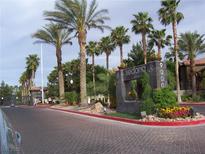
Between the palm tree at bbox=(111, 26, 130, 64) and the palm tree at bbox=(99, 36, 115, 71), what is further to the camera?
the palm tree at bbox=(99, 36, 115, 71)

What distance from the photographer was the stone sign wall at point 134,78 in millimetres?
29438

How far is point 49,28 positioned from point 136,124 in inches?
1336

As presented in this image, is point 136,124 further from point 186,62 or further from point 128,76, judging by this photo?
point 186,62

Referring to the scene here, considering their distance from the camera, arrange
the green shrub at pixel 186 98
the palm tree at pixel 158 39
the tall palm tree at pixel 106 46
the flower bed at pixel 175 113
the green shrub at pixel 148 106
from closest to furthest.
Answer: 1. the flower bed at pixel 175 113
2. the green shrub at pixel 148 106
3. the green shrub at pixel 186 98
4. the palm tree at pixel 158 39
5. the tall palm tree at pixel 106 46

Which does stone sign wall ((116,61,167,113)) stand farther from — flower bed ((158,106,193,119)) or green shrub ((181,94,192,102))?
green shrub ((181,94,192,102))

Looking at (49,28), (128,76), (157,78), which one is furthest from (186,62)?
(157,78)

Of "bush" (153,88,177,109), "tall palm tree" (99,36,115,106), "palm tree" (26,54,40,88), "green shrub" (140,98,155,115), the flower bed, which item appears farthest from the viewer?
"palm tree" (26,54,40,88)

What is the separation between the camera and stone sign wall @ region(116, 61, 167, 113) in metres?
29.4

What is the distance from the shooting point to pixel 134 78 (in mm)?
33656

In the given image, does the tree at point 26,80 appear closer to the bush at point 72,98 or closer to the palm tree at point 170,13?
the bush at point 72,98

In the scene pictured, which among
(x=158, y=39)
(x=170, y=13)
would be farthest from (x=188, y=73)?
(x=170, y=13)

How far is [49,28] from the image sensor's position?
5616cm

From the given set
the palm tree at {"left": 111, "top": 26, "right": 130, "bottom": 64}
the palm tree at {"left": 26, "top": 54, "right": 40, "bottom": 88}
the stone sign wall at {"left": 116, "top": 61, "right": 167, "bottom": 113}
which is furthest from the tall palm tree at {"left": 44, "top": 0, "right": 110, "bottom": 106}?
the palm tree at {"left": 26, "top": 54, "right": 40, "bottom": 88}

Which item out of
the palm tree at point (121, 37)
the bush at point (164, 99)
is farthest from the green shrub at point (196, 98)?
the bush at point (164, 99)
